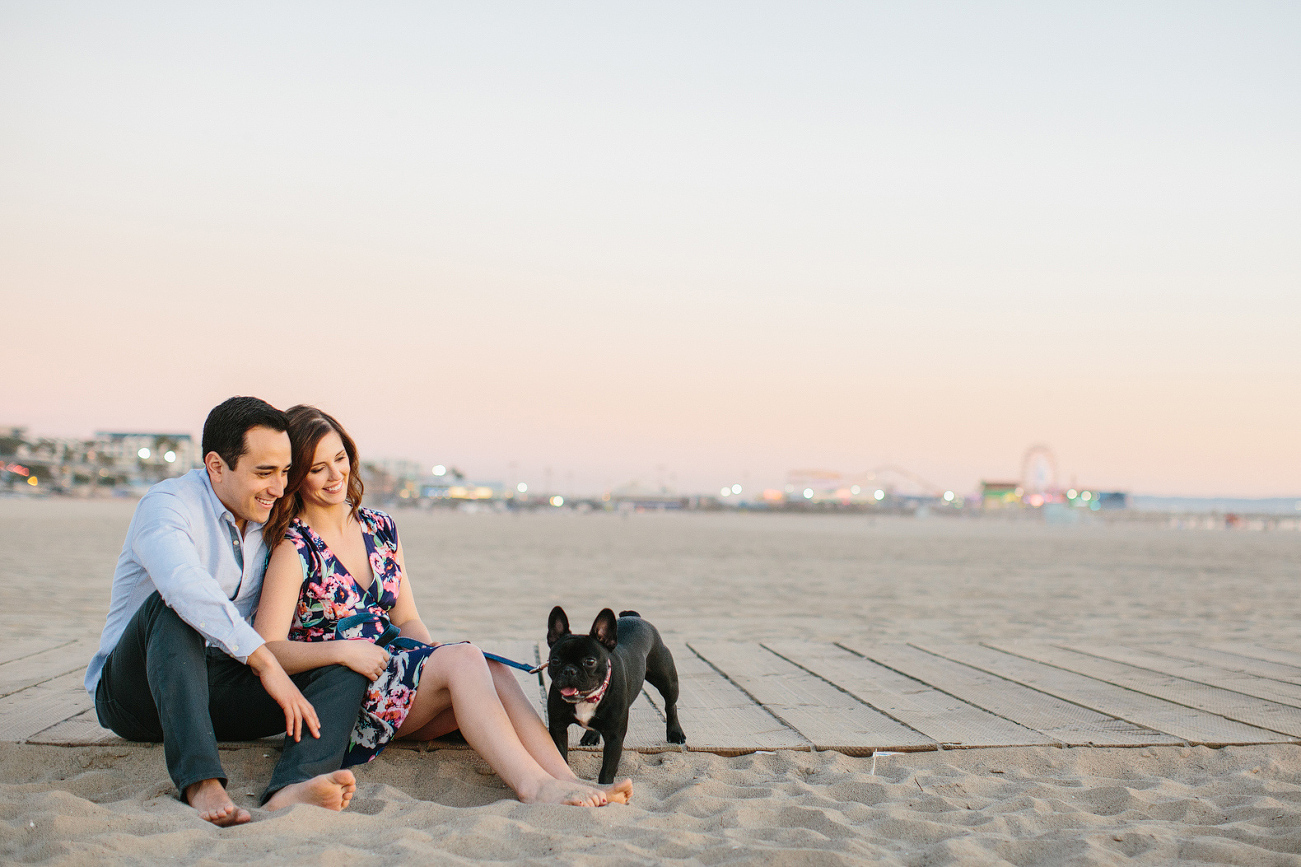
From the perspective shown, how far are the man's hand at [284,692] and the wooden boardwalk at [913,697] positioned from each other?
839 millimetres

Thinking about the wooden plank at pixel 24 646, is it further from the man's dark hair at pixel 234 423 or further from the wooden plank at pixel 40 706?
the man's dark hair at pixel 234 423

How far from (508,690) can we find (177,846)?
3.03 ft

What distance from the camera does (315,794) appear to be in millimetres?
2408

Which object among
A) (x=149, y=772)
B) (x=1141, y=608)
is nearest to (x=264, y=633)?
(x=149, y=772)

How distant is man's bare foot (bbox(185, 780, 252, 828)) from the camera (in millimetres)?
2293

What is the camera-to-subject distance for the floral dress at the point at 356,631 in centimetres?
274

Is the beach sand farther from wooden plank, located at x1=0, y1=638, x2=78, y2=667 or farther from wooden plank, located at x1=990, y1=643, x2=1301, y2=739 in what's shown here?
wooden plank, located at x1=0, y1=638, x2=78, y2=667

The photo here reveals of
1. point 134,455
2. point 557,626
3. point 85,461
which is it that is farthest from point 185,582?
point 134,455

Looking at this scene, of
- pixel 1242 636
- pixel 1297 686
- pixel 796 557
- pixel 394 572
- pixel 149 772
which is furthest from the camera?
pixel 796 557

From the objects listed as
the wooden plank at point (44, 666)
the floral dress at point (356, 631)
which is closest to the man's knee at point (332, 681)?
the floral dress at point (356, 631)

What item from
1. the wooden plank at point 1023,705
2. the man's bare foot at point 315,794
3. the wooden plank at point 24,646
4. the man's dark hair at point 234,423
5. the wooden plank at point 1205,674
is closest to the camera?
the man's bare foot at point 315,794

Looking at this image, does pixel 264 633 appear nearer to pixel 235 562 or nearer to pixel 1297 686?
pixel 235 562

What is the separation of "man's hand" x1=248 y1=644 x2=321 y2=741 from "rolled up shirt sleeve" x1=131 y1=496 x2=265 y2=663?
0.03m

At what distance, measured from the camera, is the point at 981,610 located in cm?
838
